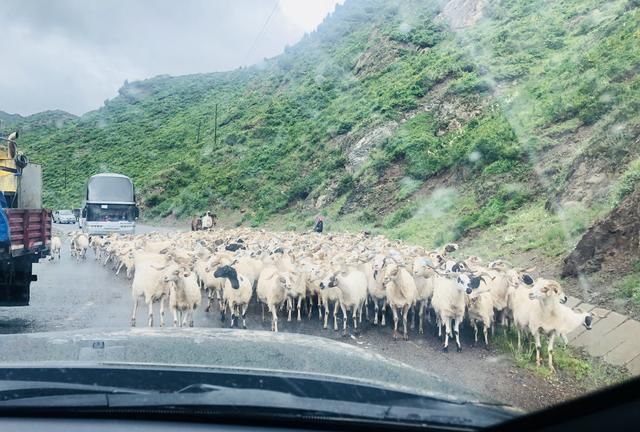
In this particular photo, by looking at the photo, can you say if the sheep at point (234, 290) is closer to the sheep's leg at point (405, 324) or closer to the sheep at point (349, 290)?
the sheep at point (349, 290)

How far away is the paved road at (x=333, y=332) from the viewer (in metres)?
7.20

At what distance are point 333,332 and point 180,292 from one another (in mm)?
2270

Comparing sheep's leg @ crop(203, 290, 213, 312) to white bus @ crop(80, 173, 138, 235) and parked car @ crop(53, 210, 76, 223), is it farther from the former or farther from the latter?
parked car @ crop(53, 210, 76, 223)

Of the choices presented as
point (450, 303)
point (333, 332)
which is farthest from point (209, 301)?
point (450, 303)

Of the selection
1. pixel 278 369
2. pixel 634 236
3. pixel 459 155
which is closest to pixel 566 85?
pixel 459 155

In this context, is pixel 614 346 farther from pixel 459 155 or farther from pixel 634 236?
pixel 459 155

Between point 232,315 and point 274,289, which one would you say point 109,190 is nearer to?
point 274,289

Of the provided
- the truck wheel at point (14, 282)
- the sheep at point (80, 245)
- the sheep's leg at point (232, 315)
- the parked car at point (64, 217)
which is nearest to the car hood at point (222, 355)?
the truck wheel at point (14, 282)

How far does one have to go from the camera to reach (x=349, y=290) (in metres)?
10.8

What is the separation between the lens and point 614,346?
26.7 feet

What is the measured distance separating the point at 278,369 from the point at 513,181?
789 inches

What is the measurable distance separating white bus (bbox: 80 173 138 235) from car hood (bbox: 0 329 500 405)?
25.1 meters

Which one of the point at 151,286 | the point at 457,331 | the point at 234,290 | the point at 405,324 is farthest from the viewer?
the point at 234,290

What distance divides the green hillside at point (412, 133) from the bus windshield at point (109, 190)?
8.82 metres
